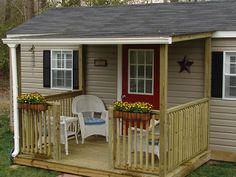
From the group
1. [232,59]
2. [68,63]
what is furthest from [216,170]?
[68,63]

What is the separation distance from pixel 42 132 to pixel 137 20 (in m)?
3.27

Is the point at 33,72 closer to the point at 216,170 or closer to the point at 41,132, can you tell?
the point at 41,132

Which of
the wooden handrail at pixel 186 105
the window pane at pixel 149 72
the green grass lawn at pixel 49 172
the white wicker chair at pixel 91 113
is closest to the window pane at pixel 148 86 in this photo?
the window pane at pixel 149 72

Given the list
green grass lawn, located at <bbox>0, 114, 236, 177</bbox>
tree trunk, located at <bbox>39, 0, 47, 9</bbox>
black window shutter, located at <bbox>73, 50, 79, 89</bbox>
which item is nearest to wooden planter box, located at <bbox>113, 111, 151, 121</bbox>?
green grass lawn, located at <bbox>0, 114, 236, 177</bbox>

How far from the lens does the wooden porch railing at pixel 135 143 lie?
6.58 metres

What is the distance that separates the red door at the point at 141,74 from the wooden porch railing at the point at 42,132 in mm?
2118

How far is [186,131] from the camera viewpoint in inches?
290

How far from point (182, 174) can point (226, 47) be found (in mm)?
2550

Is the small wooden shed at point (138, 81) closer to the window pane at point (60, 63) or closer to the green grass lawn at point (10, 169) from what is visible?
the window pane at point (60, 63)

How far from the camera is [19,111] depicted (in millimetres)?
7789

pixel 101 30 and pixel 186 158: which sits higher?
pixel 101 30

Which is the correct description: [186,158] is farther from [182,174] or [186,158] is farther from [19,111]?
[19,111]

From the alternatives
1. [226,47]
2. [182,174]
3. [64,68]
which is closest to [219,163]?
[182,174]

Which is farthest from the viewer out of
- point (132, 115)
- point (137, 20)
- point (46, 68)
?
point (46, 68)
